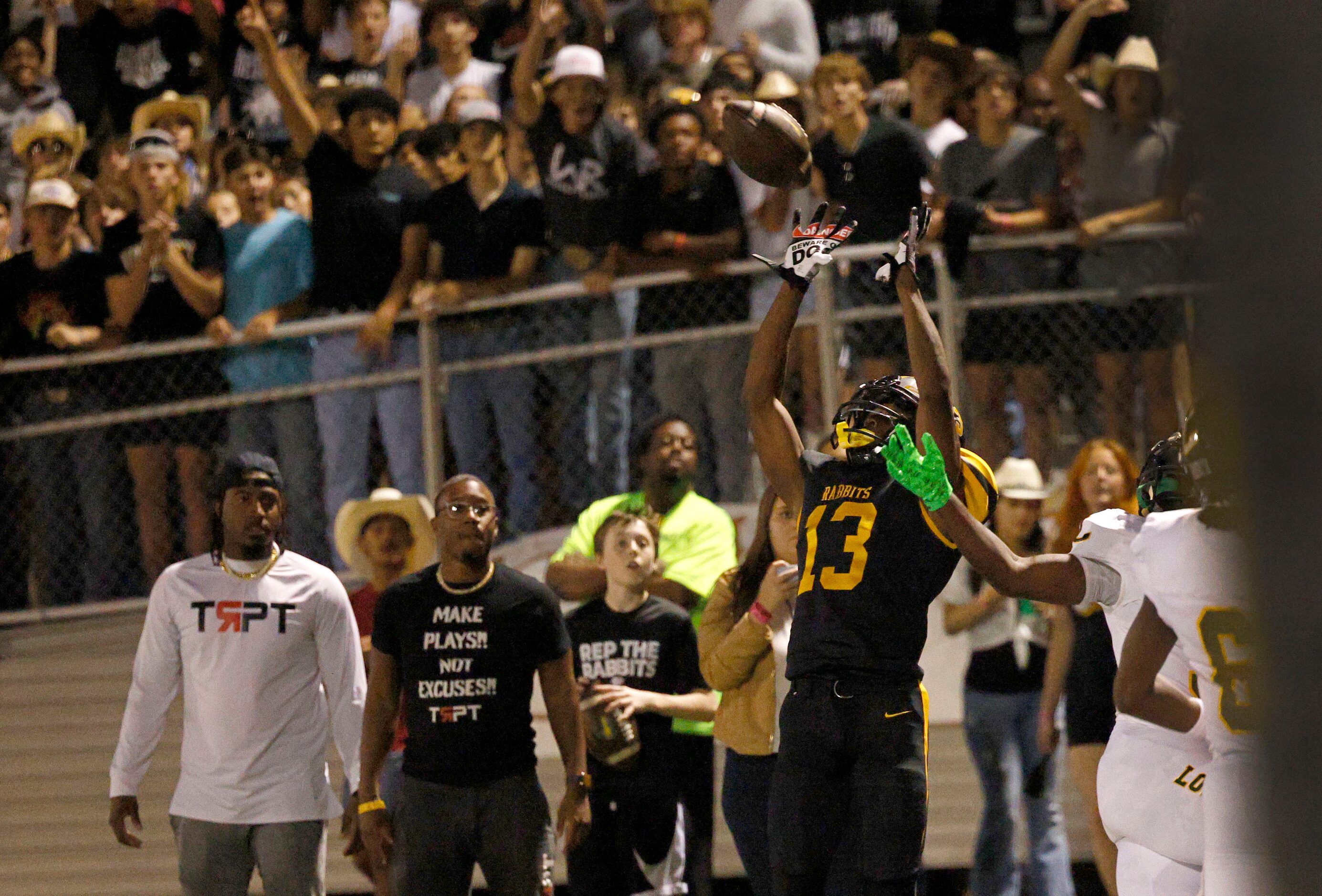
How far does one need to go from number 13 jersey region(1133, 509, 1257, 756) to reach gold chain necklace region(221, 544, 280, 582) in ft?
9.46

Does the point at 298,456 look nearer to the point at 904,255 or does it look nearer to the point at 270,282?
the point at 270,282

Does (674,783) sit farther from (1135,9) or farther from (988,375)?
(1135,9)

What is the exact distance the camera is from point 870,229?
24.4 ft

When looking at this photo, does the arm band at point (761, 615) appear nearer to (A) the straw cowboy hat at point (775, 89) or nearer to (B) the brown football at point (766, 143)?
(B) the brown football at point (766, 143)

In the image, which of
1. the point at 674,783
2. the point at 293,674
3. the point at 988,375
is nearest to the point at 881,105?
the point at 988,375

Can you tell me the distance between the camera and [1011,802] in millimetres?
6188

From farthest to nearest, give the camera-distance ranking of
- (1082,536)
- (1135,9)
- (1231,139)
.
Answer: (1135,9) → (1082,536) → (1231,139)

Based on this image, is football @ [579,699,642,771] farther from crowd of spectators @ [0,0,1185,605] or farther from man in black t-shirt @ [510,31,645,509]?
man in black t-shirt @ [510,31,645,509]

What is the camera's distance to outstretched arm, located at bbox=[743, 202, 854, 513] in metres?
4.71

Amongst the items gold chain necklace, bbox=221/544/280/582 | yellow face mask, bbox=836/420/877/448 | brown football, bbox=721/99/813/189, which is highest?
brown football, bbox=721/99/813/189

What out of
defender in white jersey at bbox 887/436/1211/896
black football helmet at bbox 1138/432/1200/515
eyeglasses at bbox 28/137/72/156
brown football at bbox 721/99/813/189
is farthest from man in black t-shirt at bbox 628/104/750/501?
eyeglasses at bbox 28/137/72/156

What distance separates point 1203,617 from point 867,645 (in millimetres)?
1068

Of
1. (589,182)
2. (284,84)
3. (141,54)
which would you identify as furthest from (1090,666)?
(141,54)

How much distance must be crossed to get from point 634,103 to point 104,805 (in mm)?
4316
